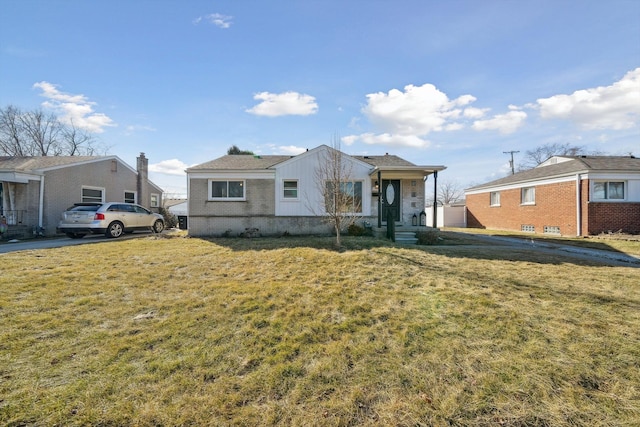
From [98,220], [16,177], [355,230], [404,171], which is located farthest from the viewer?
[16,177]

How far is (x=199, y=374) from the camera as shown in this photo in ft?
10.1

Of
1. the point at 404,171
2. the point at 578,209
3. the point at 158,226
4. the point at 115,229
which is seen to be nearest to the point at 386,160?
the point at 404,171

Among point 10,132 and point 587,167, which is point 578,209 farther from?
point 10,132

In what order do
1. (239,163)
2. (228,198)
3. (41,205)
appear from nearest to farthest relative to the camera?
(228,198), (239,163), (41,205)

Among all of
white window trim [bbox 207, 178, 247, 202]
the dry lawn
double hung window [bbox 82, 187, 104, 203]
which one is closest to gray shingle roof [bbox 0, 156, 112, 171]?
double hung window [bbox 82, 187, 104, 203]

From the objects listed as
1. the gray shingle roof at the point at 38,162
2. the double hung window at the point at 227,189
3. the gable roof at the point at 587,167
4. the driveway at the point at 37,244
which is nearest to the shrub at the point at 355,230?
the double hung window at the point at 227,189

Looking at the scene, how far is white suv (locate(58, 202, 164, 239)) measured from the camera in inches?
532

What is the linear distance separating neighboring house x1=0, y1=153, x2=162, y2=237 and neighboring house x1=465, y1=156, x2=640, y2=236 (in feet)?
88.6

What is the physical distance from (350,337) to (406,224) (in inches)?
441

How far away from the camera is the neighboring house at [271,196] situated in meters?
14.0

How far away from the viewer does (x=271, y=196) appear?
46.4 feet

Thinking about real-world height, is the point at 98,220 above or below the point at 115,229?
above

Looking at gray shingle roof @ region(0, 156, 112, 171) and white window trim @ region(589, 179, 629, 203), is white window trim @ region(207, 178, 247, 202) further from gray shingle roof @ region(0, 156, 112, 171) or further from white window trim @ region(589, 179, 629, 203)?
white window trim @ region(589, 179, 629, 203)

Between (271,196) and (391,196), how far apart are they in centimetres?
592
